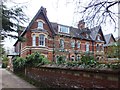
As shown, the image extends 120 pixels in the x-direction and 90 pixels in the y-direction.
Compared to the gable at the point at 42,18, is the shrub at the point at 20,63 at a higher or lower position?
lower

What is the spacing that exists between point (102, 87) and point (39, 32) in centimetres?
2601

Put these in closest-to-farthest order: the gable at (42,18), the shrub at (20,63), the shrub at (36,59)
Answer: the shrub at (36,59) < the shrub at (20,63) < the gable at (42,18)

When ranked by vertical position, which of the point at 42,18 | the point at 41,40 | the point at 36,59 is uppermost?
the point at 42,18

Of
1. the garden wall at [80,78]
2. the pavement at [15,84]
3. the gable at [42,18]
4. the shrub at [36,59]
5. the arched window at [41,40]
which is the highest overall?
the gable at [42,18]

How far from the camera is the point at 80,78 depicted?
25.1 ft

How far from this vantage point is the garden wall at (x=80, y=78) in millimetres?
5649

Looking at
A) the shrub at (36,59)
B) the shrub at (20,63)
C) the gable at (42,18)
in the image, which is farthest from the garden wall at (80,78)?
the gable at (42,18)

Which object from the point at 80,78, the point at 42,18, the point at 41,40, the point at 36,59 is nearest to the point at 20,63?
the point at 36,59

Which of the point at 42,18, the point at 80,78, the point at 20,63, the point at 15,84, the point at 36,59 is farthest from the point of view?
the point at 42,18

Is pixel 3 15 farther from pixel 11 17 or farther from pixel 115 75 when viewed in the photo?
pixel 115 75

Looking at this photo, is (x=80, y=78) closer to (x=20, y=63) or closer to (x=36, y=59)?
(x=36, y=59)

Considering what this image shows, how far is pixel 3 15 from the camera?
35.0 feet

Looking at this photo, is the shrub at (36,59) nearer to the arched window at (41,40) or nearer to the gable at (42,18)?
the arched window at (41,40)

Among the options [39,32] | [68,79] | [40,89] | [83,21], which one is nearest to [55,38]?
[39,32]
